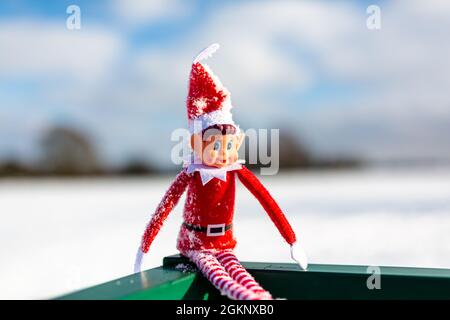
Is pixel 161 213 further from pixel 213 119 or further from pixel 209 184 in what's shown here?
pixel 213 119

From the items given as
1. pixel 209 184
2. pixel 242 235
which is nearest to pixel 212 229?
pixel 209 184

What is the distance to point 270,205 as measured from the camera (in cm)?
187

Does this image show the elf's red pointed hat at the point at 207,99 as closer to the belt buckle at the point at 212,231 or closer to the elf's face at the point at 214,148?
the elf's face at the point at 214,148

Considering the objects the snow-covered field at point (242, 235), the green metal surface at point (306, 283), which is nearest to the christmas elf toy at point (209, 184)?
the green metal surface at point (306, 283)

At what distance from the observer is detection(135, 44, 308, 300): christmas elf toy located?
6.08 ft

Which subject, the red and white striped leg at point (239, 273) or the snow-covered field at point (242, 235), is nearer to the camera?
the red and white striped leg at point (239, 273)

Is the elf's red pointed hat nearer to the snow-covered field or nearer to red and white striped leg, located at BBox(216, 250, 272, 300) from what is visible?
red and white striped leg, located at BBox(216, 250, 272, 300)

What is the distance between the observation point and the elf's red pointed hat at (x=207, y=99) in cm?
186

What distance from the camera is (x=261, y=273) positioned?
178cm

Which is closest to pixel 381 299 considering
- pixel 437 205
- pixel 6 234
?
pixel 437 205

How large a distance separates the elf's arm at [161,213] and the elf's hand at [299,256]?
1.30ft

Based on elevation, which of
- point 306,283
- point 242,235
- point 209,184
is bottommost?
point 242,235

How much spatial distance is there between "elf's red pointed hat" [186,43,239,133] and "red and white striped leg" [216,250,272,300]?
0.40m

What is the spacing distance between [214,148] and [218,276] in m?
0.41
